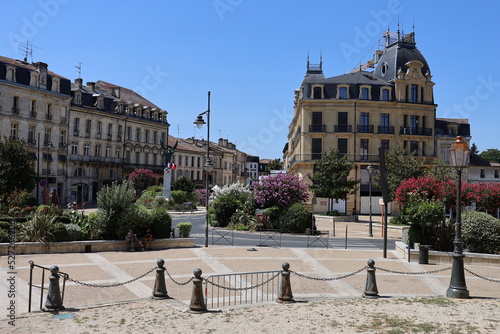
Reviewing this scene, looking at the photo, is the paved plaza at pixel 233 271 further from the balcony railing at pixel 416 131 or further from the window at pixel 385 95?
the window at pixel 385 95

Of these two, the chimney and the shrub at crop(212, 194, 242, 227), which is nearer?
the shrub at crop(212, 194, 242, 227)

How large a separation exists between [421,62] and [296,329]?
46.2m

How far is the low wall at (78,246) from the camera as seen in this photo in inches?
595

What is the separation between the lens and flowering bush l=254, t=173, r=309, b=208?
89.4 ft

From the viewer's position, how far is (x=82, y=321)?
8.14 metres

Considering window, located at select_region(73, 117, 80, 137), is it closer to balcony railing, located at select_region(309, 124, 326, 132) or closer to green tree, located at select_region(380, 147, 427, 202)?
balcony railing, located at select_region(309, 124, 326, 132)

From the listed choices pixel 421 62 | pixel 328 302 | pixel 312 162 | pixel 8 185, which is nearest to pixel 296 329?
pixel 328 302

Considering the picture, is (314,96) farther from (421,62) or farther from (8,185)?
(8,185)

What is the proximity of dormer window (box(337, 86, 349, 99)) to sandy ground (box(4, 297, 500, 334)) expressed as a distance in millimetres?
38216

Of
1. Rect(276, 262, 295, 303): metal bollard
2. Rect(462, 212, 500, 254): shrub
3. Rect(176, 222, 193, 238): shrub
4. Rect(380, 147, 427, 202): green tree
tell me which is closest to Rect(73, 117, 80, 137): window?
Rect(380, 147, 427, 202): green tree

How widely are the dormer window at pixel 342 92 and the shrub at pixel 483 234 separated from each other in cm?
3150

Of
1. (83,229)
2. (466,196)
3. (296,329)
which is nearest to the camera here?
(296,329)

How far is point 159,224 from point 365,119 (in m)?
33.4

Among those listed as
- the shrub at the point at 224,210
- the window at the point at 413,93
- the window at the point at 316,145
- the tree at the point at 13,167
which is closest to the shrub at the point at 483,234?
the shrub at the point at 224,210
